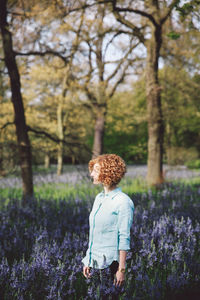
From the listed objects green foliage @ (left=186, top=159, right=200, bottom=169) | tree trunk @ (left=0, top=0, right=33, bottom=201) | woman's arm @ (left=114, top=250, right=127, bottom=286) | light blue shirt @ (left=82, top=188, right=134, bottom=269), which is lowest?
woman's arm @ (left=114, top=250, right=127, bottom=286)

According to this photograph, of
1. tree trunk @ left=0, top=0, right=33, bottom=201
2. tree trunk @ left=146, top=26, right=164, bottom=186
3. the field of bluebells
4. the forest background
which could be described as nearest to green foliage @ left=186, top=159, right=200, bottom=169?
the forest background

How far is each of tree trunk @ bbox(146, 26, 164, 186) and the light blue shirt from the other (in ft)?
24.0

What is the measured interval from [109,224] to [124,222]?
160 mm

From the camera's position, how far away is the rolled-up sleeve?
8.02 ft

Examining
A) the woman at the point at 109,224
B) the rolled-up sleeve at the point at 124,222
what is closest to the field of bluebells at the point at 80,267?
the woman at the point at 109,224

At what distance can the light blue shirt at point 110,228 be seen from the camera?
2.46 meters

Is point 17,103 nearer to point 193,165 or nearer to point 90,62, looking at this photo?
point 90,62

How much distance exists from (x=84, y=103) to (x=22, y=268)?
14434mm

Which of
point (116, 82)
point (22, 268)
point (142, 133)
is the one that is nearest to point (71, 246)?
point (22, 268)

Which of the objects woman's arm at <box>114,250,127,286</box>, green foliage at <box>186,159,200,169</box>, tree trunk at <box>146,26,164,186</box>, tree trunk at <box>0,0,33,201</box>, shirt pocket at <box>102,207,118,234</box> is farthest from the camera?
green foliage at <box>186,159,200,169</box>

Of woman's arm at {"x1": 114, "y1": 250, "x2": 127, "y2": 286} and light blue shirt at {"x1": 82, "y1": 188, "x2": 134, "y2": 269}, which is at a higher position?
light blue shirt at {"x1": 82, "y1": 188, "x2": 134, "y2": 269}

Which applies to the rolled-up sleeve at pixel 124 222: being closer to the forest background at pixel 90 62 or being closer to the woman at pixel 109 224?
the woman at pixel 109 224

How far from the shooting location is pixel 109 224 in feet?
8.39

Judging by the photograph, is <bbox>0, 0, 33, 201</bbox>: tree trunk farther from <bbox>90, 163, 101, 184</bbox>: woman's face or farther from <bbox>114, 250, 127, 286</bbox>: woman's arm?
<bbox>114, 250, 127, 286</bbox>: woman's arm
